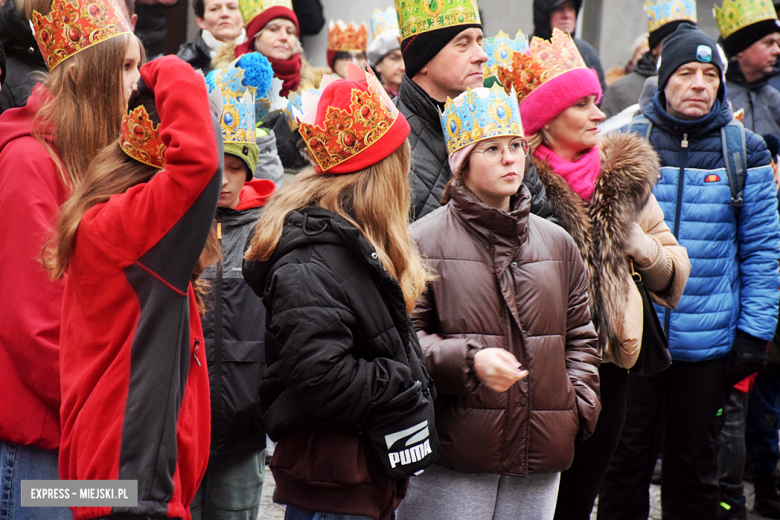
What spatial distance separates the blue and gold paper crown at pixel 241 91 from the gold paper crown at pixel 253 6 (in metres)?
2.07

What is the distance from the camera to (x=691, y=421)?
14.1ft

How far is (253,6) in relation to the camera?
580 centimetres

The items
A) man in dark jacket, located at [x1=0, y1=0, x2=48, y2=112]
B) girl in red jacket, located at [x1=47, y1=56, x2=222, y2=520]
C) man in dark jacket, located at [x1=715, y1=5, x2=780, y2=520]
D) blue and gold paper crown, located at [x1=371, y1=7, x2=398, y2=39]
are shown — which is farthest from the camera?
blue and gold paper crown, located at [x1=371, y1=7, x2=398, y2=39]

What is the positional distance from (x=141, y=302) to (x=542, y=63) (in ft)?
8.32

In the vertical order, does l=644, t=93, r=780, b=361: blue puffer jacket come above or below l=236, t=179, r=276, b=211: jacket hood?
below

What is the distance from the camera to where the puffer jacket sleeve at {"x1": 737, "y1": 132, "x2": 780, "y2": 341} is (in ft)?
14.6

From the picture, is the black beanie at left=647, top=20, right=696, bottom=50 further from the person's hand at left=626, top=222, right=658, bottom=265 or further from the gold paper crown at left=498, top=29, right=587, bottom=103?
the person's hand at left=626, top=222, right=658, bottom=265

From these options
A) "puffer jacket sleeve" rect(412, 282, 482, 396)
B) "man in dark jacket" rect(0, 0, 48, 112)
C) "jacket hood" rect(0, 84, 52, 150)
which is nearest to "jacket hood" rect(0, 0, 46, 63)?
"man in dark jacket" rect(0, 0, 48, 112)

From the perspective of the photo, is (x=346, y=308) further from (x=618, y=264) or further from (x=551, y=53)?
(x=551, y=53)

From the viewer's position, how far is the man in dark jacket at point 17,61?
134 inches

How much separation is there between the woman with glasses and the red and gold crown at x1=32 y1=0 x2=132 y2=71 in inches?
49.8

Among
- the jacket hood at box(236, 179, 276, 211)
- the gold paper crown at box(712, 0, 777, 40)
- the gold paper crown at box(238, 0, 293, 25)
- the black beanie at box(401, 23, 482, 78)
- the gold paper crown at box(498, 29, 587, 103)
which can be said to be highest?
the gold paper crown at box(238, 0, 293, 25)

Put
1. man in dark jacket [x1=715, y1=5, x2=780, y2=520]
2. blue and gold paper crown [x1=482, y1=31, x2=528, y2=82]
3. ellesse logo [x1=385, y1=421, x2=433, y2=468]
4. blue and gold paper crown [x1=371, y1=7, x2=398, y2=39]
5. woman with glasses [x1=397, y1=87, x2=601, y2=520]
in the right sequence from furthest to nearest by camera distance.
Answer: blue and gold paper crown [x1=371, y1=7, x2=398, y2=39], man in dark jacket [x1=715, y1=5, x2=780, y2=520], blue and gold paper crown [x1=482, y1=31, x2=528, y2=82], woman with glasses [x1=397, y1=87, x2=601, y2=520], ellesse logo [x1=385, y1=421, x2=433, y2=468]

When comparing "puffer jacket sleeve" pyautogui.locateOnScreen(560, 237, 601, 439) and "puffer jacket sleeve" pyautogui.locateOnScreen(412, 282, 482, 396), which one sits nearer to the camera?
"puffer jacket sleeve" pyautogui.locateOnScreen(412, 282, 482, 396)
